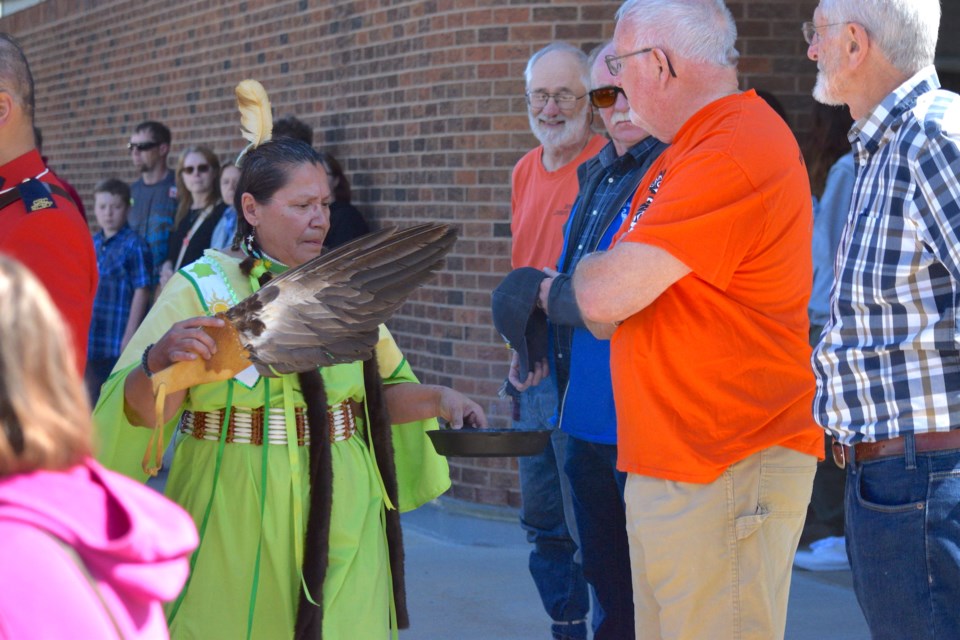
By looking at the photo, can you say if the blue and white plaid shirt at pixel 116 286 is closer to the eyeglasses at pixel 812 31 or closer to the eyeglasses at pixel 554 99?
the eyeglasses at pixel 554 99

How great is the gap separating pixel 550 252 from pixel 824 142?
1.93 metres

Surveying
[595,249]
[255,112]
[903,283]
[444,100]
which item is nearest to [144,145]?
[444,100]

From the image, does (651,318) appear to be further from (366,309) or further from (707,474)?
(366,309)

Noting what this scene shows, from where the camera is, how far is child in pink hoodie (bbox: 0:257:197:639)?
62.1 inches

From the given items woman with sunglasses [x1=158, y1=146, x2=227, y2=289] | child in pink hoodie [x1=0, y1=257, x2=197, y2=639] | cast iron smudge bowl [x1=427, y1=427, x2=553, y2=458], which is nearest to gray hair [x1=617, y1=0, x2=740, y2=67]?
cast iron smudge bowl [x1=427, y1=427, x2=553, y2=458]

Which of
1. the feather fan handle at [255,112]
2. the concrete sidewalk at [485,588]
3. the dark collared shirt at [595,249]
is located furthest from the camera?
the concrete sidewalk at [485,588]

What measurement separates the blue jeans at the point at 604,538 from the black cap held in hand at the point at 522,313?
344 millimetres

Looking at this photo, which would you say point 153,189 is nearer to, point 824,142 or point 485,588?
point 485,588

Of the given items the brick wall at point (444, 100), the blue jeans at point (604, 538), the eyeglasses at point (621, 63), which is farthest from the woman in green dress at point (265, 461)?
the brick wall at point (444, 100)

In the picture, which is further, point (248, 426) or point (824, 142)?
point (824, 142)

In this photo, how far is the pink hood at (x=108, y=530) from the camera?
5.23ft

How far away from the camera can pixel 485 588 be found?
6086mm

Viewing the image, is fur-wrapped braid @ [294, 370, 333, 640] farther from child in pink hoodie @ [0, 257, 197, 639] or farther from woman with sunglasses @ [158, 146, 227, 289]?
woman with sunglasses @ [158, 146, 227, 289]

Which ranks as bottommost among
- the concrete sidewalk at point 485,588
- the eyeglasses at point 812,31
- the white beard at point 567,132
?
the concrete sidewalk at point 485,588
